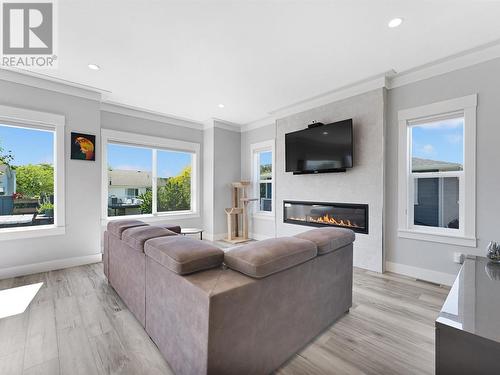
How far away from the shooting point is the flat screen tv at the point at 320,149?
3.48 metres

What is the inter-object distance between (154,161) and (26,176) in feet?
6.51

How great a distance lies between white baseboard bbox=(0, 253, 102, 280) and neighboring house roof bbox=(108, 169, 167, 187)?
4.51 ft

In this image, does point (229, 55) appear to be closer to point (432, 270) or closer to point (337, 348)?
point (337, 348)

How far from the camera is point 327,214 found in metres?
3.88

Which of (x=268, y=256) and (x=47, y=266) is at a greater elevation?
A: (x=268, y=256)

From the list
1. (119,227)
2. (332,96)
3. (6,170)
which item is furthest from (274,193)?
(6,170)

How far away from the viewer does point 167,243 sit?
1.57 meters

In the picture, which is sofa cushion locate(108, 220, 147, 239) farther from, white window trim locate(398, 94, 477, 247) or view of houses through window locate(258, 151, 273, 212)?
white window trim locate(398, 94, 477, 247)

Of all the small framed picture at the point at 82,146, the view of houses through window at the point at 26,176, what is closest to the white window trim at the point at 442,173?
the small framed picture at the point at 82,146

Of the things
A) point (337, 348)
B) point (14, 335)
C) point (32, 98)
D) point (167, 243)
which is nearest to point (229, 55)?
Result: point (167, 243)

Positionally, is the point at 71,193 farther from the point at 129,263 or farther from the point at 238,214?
the point at 238,214

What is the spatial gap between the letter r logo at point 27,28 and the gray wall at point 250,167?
3.69 m

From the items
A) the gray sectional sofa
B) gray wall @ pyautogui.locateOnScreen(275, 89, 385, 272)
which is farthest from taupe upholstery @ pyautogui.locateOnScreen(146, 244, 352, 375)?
gray wall @ pyautogui.locateOnScreen(275, 89, 385, 272)

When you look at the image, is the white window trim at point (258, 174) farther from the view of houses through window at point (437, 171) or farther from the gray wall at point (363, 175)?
the view of houses through window at point (437, 171)
